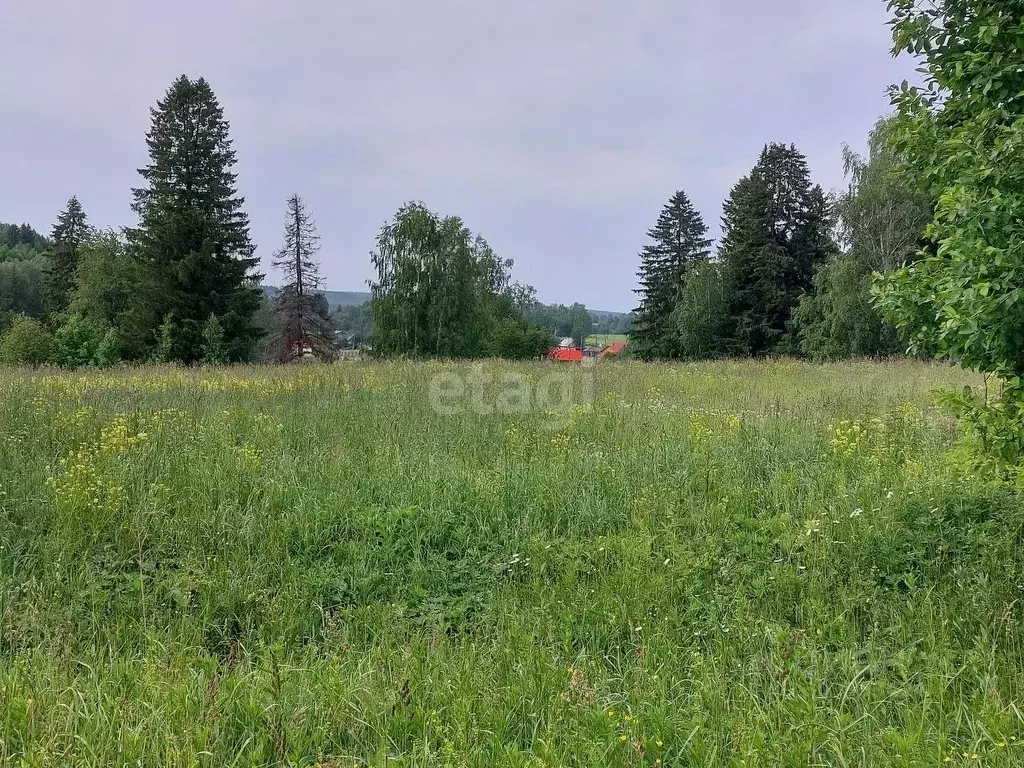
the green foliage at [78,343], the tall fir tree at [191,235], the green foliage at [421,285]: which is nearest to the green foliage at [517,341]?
the green foliage at [421,285]

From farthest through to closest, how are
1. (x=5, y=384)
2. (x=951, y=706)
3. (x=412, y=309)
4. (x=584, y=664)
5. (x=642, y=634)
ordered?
1. (x=412, y=309)
2. (x=5, y=384)
3. (x=642, y=634)
4. (x=584, y=664)
5. (x=951, y=706)

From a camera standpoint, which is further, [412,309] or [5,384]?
[412,309]

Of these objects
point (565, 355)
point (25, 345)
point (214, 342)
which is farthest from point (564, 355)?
point (25, 345)

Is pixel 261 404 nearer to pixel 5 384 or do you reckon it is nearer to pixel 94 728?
pixel 5 384

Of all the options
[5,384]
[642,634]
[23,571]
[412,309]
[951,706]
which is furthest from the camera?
[412,309]

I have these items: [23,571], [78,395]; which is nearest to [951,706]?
[23,571]

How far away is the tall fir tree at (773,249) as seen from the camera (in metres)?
36.0

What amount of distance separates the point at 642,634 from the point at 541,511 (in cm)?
156

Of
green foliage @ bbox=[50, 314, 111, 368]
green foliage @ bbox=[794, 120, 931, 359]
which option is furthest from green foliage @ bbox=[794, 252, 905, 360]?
green foliage @ bbox=[50, 314, 111, 368]

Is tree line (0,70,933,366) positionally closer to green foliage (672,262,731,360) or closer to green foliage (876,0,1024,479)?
green foliage (672,262,731,360)

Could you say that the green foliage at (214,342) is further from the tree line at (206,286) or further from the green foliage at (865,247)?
the green foliage at (865,247)

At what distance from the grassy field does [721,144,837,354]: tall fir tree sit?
32.0 metres

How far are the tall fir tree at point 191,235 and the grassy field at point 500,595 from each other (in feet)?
79.3

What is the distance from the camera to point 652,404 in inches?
349
